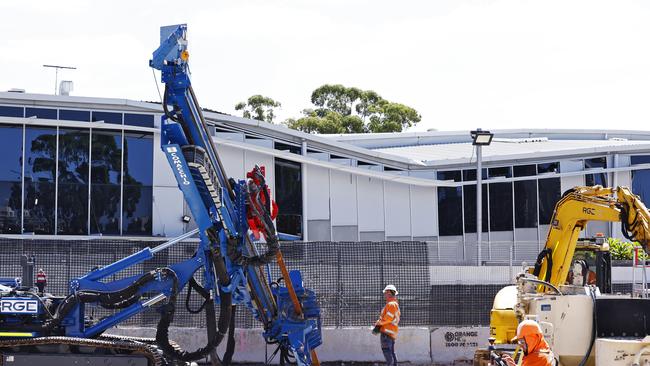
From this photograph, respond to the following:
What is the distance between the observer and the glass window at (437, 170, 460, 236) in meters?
36.9

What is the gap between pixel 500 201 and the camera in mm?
37656

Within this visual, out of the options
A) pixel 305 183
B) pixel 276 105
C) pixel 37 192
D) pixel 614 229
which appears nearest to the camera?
pixel 37 192

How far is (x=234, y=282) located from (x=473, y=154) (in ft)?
82.0

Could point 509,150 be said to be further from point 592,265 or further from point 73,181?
point 592,265

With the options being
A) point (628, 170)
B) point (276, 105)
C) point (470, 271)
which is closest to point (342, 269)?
point (470, 271)

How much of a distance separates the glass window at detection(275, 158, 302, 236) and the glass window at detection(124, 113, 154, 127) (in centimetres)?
468

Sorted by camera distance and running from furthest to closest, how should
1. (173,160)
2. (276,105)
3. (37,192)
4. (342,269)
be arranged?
(276,105), (37,192), (342,269), (173,160)

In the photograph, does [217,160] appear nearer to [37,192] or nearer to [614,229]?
[37,192]

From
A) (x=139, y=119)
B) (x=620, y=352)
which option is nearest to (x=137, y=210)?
(x=139, y=119)

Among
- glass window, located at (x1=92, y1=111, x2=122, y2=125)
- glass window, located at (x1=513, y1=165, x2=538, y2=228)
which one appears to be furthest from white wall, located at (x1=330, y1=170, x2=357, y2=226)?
glass window, located at (x1=92, y1=111, x2=122, y2=125)

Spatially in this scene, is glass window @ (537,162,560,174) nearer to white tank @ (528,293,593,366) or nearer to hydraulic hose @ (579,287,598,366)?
hydraulic hose @ (579,287,598,366)

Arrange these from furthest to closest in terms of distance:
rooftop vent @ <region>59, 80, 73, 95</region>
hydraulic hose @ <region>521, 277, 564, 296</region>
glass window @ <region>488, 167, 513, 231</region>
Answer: glass window @ <region>488, 167, 513, 231</region>, rooftop vent @ <region>59, 80, 73, 95</region>, hydraulic hose @ <region>521, 277, 564, 296</region>

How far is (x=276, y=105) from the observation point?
3120 inches

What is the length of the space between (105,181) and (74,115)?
7.54 ft
